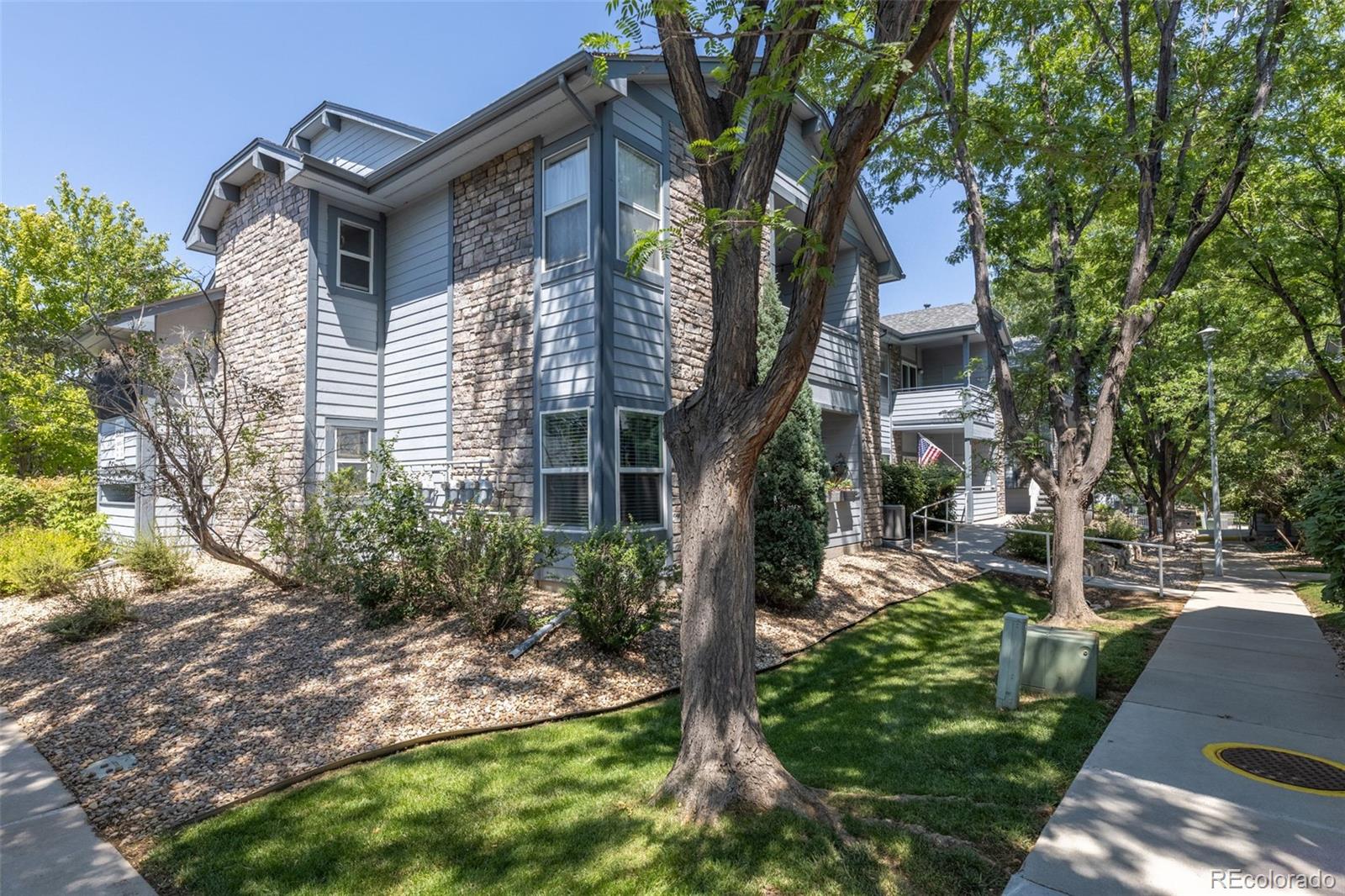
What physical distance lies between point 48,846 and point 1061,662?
24.9 ft

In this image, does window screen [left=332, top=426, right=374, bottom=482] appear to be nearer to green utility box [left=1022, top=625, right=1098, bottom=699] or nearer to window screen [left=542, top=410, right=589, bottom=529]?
window screen [left=542, top=410, right=589, bottom=529]

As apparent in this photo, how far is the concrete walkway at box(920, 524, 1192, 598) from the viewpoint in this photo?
11.1 m

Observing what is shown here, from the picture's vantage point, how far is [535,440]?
353 inches

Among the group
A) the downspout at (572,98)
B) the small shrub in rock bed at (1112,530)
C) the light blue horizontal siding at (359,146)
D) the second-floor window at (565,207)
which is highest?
the light blue horizontal siding at (359,146)

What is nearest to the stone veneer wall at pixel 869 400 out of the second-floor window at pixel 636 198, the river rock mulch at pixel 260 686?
the river rock mulch at pixel 260 686

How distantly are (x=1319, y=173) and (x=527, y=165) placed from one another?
14.2 metres

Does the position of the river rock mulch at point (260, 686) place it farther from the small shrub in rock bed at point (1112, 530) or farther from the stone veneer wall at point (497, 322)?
the small shrub in rock bed at point (1112, 530)

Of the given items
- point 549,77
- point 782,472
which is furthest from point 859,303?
point 549,77

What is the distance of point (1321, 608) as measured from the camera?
9.38 m

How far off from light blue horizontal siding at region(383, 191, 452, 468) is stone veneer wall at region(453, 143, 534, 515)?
337mm

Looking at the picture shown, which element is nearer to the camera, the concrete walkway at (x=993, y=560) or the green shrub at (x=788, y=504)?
the green shrub at (x=788, y=504)

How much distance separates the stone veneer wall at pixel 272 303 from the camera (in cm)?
1056

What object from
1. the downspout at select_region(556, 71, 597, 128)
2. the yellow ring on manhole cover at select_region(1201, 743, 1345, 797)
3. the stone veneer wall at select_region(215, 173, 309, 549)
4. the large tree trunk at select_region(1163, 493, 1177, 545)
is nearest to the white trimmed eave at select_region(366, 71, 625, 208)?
the downspout at select_region(556, 71, 597, 128)

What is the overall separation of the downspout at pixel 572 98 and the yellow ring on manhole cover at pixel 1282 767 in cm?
901
